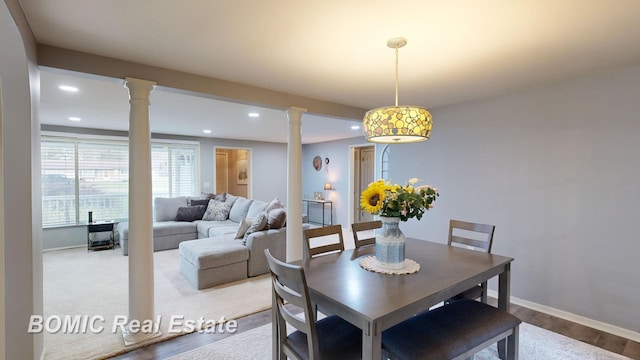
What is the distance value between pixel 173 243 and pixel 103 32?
432cm

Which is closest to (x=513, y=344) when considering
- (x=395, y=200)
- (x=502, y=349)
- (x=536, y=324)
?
(x=502, y=349)

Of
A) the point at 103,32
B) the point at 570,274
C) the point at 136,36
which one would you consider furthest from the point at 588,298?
the point at 103,32

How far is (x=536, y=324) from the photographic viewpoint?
272 cm

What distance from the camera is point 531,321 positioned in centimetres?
278

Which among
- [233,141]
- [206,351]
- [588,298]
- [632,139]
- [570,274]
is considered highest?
[233,141]

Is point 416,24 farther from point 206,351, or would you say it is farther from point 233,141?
point 233,141

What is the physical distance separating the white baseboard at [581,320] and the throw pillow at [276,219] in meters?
2.90

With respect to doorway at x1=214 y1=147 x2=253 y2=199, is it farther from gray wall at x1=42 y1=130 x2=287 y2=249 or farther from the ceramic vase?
the ceramic vase

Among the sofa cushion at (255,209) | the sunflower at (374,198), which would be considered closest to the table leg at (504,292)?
the sunflower at (374,198)

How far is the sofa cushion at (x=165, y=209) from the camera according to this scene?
584 centimetres

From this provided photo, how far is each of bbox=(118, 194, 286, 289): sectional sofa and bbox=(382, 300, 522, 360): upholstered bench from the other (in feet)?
7.52

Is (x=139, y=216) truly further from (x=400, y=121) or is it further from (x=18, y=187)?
(x=400, y=121)

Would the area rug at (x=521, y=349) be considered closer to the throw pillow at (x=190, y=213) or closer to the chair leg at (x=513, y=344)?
the chair leg at (x=513, y=344)

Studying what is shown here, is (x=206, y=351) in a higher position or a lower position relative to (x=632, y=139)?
lower
